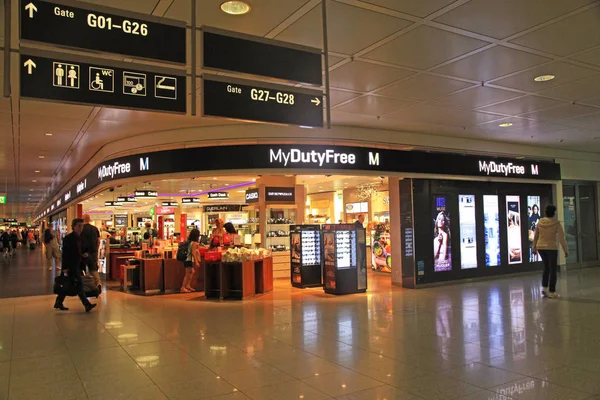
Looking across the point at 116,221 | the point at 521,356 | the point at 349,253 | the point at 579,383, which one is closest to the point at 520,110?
the point at 349,253

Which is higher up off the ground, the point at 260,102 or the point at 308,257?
the point at 260,102

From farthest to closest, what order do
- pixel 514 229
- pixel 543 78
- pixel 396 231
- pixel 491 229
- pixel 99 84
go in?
pixel 514 229, pixel 491 229, pixel 396 231, pixel 543 78, pixel 99 84

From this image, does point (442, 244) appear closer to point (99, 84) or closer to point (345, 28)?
point (345, 28)

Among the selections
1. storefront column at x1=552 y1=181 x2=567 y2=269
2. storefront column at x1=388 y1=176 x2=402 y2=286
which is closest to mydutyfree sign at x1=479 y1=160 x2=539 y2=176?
storefront column at x1=552 y1=181 x2=567 y2=269

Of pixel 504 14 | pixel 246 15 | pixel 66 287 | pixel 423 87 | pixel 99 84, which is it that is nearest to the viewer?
pixel 99 84

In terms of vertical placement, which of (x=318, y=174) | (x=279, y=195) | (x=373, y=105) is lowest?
(x=279, y=195)

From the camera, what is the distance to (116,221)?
32.7 m

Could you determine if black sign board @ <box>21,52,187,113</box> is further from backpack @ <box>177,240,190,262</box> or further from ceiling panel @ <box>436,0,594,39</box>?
backpack @ <box>177,240,190,262</box>

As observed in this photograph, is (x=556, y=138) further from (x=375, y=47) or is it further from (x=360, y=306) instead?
(x=375, y=47)

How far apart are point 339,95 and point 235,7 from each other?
10.0 feet

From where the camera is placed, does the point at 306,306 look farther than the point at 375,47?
Yes

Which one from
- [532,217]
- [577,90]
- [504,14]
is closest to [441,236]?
[532,217]

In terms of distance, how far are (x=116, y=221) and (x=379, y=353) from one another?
3090cm

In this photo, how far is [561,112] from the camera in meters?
8.62
